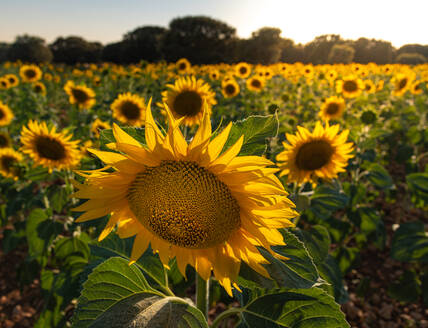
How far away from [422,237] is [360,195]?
2.23 feet

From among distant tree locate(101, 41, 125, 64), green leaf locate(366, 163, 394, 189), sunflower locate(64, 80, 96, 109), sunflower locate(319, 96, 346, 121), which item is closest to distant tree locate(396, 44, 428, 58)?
sunflower locate(319, 96, 346, 121)

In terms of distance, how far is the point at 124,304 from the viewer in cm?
93

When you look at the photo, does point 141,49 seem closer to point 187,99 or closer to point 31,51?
point 31,51

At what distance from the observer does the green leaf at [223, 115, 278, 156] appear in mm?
875

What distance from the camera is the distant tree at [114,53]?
21.7 m

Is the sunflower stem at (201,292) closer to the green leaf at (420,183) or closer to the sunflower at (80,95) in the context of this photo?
the green leaf at (420,183)

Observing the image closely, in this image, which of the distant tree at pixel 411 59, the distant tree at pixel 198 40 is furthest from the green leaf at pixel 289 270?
the distant tree at pixel 198 40

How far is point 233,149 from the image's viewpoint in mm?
745

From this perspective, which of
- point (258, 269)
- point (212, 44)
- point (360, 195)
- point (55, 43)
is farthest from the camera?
point (55, 43)

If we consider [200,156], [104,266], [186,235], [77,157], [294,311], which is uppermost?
[200,156]

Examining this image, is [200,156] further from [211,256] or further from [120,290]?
[120,290]

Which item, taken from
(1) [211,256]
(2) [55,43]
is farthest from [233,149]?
(2) [55,43]

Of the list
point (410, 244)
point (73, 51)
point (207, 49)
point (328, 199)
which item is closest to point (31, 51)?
point (73, 51)

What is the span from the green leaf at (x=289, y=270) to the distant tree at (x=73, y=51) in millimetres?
25751
